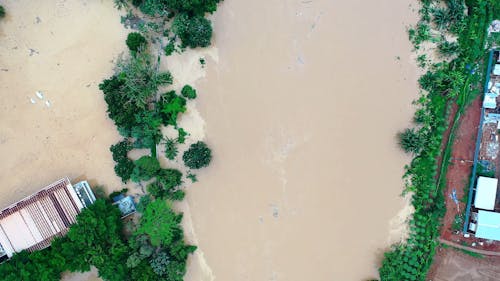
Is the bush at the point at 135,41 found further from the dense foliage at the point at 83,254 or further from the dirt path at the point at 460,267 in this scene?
the dirt path at the point at 460,267

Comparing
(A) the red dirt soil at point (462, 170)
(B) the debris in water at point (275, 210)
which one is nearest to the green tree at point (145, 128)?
(B) the debris in water at point (275, 210)

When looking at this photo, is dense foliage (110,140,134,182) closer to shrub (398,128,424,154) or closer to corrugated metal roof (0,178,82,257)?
corrugated metal roof (0,178,82,257)

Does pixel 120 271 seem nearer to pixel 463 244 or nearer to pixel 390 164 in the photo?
pixel 390 164

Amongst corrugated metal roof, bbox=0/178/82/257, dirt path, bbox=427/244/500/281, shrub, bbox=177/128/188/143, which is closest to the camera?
corrugated metal roof, bbox=0/178/82/257

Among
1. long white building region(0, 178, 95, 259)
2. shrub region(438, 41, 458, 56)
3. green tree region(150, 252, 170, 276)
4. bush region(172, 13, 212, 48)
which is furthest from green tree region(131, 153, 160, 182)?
shrub region(438, 41, 458, 56)

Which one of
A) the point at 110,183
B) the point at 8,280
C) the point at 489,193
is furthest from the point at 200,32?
the point at 489,193

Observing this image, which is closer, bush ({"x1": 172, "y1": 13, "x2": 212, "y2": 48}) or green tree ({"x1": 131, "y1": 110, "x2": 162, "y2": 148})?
bush ({"x1": 172, "y1": 13, "x2": 212, "y2": 48})
